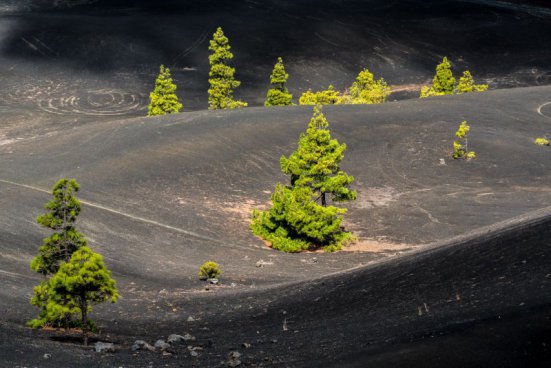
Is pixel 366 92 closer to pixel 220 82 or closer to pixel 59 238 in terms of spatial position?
pixel 220 82

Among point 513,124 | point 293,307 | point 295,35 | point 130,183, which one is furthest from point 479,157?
point 295,35

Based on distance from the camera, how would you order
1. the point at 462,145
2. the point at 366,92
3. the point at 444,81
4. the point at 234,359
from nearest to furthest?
the point at 234,359 → the point at 462,145 → the point at 366,92 → the point at 444,81

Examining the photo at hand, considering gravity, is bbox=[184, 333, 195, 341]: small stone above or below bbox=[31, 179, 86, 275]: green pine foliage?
below

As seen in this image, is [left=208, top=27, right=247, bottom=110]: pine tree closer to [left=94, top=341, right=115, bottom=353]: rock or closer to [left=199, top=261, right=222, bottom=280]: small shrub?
[left=199, top=261, right=222, bottom=280]: small shrub

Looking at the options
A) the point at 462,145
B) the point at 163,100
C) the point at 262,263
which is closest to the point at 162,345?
the point at 262,263

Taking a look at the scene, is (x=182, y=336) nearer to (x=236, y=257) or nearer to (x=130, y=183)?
(x=236, y=257)

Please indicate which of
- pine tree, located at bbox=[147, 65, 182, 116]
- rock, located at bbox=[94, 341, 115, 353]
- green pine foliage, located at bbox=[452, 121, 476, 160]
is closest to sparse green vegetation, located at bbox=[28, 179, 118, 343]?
rock, located at bbox=[94, 341, 115, 353]
